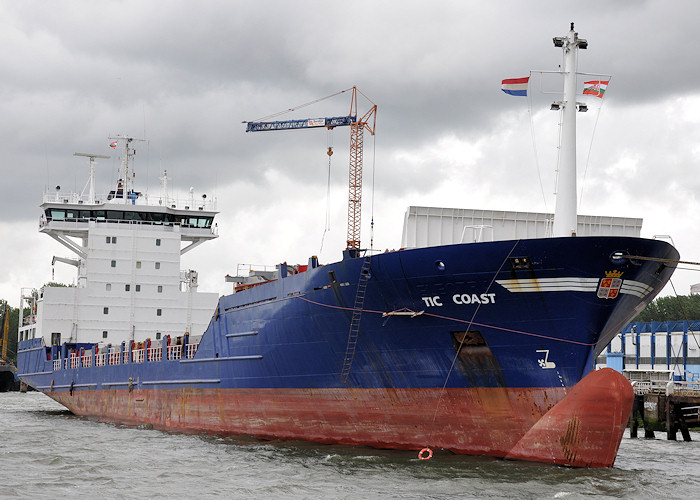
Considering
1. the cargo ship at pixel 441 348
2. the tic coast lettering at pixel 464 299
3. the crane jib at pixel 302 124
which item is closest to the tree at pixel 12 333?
the crane jib at pixel 302 124

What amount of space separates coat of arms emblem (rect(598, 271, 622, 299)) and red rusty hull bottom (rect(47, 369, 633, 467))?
1383 millimetres

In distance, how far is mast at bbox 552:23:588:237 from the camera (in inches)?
661

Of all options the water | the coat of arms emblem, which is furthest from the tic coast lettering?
the water

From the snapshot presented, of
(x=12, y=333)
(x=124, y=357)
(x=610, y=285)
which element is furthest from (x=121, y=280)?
(x=12, y=333)

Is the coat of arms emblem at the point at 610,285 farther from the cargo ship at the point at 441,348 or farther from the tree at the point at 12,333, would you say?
the tree at the point at 12,333

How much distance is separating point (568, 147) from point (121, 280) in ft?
61.3

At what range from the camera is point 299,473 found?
14.8 metres

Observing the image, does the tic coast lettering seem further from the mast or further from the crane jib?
the crane jib

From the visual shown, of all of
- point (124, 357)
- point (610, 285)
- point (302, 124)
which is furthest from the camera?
point (302, 124)

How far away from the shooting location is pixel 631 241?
48.4 ft

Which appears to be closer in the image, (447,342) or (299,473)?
(299,473)

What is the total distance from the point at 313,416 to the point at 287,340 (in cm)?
179

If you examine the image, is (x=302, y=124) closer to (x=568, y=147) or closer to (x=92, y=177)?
(x=92, y=177)

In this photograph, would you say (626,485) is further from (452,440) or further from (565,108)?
(565,108)
